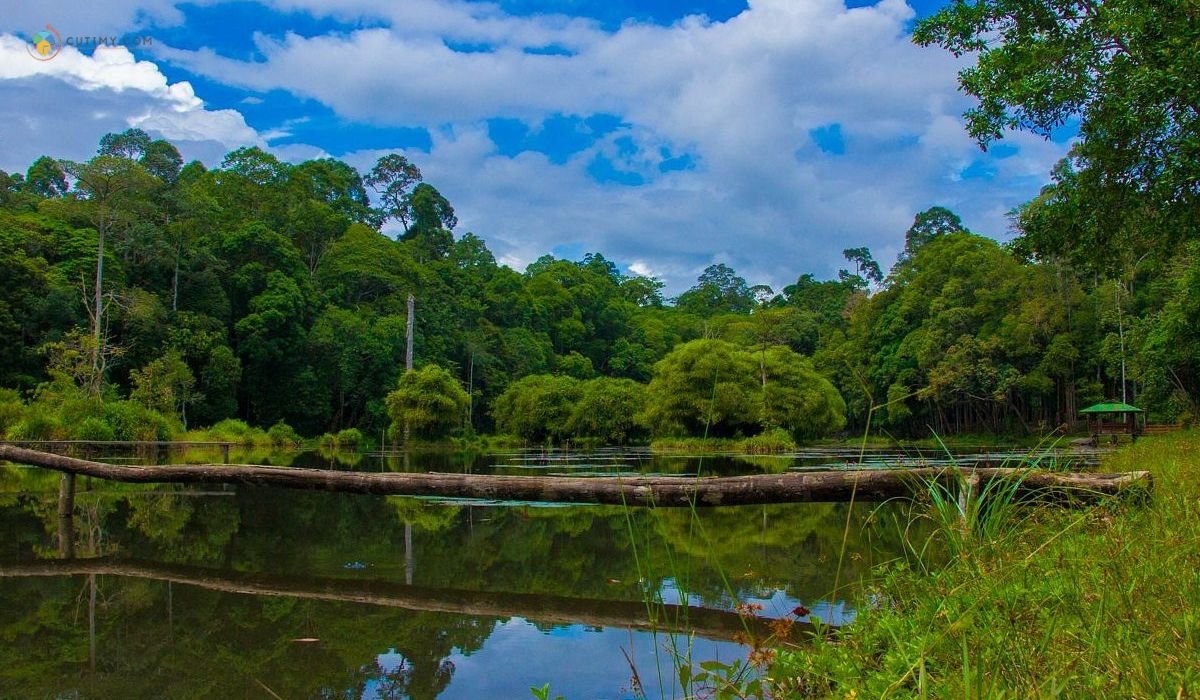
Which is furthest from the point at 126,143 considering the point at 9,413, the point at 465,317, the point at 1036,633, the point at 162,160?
the point at 1036,633

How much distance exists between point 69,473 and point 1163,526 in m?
8.88

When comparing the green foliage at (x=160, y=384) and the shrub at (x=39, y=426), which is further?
the green foliage at (x=160, y=384)

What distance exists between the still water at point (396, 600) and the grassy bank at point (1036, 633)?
0.36 meters

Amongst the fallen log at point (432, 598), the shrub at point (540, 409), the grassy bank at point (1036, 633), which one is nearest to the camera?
the grassy bank at point (1036, 633)

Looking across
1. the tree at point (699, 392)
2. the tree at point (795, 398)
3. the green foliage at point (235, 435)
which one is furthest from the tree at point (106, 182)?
the tree at point (795, 398)

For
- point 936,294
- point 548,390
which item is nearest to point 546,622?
point 548,390

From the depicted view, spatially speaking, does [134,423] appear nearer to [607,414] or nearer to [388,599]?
[388,599]

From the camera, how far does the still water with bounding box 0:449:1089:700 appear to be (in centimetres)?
294

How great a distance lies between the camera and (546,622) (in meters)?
3.82

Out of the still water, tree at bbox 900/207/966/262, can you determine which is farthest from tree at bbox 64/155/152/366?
tree at bbox 900/207/966/262

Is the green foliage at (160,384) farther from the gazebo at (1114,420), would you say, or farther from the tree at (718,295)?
the tree at (718,295)

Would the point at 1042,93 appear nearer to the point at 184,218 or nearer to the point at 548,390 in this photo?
the point at 548,390

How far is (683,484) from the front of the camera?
497 centimetres

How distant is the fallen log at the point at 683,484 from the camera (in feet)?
14.5
